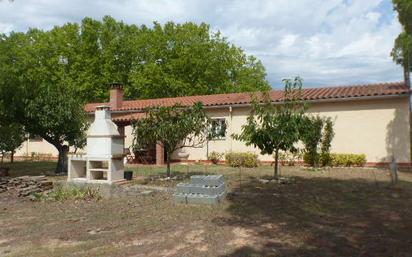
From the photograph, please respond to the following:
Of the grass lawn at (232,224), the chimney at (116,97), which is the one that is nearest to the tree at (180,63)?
the chimney at (116,97)

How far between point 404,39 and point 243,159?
887 centimetres

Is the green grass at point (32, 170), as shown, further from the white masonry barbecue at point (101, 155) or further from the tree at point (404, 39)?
the tree at point (404, 39)

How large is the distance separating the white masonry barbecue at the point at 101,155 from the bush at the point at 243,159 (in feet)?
24.8

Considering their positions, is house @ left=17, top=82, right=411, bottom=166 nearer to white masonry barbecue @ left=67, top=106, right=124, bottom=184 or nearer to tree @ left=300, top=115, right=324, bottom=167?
tree @ left=300, top=115, right=324, bottom=167

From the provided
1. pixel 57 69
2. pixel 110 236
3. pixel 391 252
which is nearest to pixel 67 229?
pixel 110 236

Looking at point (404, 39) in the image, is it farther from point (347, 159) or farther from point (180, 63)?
point (180, 63)

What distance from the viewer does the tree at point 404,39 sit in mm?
13695

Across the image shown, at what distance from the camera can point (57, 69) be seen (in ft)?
134

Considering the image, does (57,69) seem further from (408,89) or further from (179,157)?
(408,89)

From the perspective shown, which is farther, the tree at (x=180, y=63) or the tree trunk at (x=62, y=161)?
the tree at (x=180, y=63)

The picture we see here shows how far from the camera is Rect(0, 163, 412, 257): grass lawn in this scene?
6.46 meters

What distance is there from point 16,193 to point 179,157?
35.7 feet

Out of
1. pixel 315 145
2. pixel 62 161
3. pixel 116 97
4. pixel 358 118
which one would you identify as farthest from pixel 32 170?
pixel 358 118

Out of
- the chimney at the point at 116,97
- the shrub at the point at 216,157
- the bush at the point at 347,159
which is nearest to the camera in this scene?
the bush at the point at 347,159
